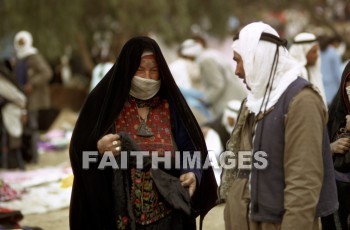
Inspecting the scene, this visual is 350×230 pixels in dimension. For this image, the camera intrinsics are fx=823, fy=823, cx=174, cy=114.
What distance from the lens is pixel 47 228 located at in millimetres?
7324

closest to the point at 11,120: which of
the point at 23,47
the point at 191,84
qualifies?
the point at 23,47

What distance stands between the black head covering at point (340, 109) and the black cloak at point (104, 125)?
0.95m

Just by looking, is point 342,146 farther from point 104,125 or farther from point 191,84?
point 191,84

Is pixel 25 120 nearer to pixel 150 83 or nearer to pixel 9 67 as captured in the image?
pixel 9 67

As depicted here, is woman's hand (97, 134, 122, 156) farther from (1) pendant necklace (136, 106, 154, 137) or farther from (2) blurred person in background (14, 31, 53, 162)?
(2) blurred person in background (14, 31, 53, 162)

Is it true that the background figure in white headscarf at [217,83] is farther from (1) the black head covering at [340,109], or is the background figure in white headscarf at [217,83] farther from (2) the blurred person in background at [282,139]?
(2) the blurred person in background at [282,139]

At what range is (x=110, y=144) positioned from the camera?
4254 mm

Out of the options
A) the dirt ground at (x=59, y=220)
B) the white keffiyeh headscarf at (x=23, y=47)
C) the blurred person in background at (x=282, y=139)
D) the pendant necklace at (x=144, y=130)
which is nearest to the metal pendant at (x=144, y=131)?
the pendant necklace at (x=144, y=130)

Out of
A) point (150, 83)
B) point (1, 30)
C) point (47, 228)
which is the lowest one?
point (47, 228)

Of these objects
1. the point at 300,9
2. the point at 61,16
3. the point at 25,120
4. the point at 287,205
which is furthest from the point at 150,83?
the point at 300,9

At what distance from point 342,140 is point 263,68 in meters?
1.28

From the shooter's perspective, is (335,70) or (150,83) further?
(335,70)

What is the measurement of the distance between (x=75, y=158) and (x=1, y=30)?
575 inches

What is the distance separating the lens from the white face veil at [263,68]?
374 centimetres
